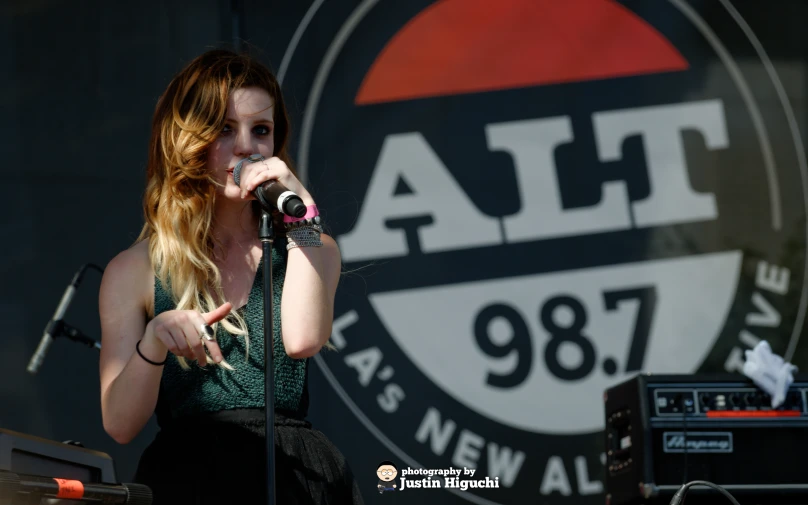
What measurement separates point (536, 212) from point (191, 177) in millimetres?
1879

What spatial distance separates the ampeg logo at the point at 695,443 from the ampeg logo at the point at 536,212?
0.65 m

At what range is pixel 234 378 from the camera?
6.10 feet

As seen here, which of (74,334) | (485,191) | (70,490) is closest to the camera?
(70,490)

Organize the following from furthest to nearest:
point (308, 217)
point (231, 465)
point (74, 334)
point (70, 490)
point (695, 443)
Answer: point (74, 334) → point (695, 443) → point (231, 465) → point (308, 217) → point (70, 490)

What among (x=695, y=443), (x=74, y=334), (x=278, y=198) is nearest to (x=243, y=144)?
(x=278, y=198)

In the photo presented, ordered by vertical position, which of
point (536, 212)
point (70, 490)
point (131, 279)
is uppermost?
point (536, 212)

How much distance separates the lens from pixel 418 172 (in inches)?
140

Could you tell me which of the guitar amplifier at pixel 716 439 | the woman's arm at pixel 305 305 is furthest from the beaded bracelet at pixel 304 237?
the guitar amplifier at pixel 716 439

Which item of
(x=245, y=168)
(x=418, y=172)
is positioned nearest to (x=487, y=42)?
(x=418, y=172)

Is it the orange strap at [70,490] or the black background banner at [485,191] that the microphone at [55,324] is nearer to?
the black background banner at [485,191]

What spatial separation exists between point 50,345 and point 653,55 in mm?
2248

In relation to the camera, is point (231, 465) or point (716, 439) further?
point (716, 439)

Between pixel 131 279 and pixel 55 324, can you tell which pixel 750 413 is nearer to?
pixel 131 279

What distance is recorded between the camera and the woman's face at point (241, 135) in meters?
1.89
